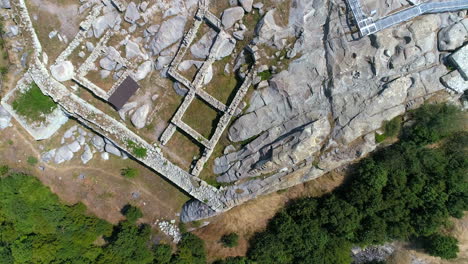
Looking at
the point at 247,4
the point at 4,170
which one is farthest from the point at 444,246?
the point at 4,170

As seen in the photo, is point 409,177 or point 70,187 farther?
point 70,187

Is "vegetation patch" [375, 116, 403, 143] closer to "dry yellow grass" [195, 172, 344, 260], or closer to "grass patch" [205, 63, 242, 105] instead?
"dry yellow grass" [195, 172, 344, 260]

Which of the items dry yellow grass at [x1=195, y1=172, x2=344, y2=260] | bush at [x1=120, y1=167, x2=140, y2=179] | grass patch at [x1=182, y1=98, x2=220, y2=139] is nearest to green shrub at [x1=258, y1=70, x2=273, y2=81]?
grass patch at [x1=182, y1=98, x2=220, y2=139]

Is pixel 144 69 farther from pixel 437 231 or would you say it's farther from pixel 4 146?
pixel 437 231

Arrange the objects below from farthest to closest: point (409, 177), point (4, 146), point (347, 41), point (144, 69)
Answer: point (4, 146)
point (144, 69)
point (409, 177)
point (347, 41)

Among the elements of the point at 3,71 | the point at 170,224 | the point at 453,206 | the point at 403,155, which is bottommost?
the point at 170,224

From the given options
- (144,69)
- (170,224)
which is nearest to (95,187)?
(170,224)

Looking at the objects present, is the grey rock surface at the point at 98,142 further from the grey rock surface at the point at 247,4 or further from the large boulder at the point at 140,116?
the grey rock surface at the point at 247,4

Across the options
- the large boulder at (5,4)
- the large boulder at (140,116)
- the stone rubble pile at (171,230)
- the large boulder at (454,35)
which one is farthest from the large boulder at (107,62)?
the large boulder at (454,35)
